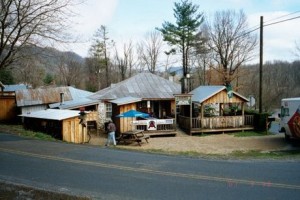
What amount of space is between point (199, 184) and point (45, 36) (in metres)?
11.5

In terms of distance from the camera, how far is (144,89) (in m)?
32.6

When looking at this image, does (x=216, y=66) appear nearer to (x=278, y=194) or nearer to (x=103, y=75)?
(x=103, y=75)

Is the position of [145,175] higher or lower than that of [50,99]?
lower

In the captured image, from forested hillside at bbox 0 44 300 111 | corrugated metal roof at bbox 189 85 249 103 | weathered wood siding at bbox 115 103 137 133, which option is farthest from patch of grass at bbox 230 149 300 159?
forested hillside at bbox 0 44 300 111

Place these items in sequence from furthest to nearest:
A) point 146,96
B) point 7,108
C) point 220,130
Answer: point 7,108
point 146,96
point 220,130

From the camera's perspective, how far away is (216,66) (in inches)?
2035

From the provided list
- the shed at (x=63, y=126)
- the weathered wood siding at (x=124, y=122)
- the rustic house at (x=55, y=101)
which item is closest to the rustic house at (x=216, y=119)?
the weathered wood siding at (x=124, y=122)

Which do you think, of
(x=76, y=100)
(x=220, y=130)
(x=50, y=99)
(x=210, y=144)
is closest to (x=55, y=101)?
(x=50, y=99)

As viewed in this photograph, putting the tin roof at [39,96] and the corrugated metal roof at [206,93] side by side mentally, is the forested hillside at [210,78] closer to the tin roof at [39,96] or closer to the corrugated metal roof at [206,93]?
the tin roof at [39,96]

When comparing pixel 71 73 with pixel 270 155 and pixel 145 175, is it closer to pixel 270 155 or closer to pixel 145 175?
pixel 270 155

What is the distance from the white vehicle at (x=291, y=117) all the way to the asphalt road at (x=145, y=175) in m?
8.52

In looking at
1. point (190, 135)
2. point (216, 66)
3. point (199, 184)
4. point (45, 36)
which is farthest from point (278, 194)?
point (216, 66)

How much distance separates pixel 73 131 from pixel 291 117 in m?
14.9

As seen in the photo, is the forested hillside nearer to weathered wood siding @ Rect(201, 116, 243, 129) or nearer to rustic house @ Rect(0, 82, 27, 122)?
weathered wood siding @ Rect(201, 116, 243, 129)
